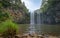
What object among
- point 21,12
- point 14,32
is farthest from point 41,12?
point 14,32

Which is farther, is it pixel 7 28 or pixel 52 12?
pixel 52 12

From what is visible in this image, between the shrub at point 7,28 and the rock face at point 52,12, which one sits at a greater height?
the rock face at point 52,12

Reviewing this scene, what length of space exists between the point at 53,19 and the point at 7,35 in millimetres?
60250

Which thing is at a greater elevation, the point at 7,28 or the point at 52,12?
the point at 52,12

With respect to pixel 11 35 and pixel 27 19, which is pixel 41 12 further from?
pixel 11 35

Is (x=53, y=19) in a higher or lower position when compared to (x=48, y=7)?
lower

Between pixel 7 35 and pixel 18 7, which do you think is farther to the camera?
pixel 18 7

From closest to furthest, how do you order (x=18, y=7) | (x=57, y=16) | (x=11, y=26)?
(x=11, y=26)
(x=57, y=16)
(x=18, y=7)

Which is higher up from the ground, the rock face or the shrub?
the rock face

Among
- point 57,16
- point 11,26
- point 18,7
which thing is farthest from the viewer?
point 18,7

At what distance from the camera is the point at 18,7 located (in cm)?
7250

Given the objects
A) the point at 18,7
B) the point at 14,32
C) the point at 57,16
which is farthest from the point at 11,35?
the point at 18,7

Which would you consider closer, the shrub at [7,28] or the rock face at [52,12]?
the shrub at [7,28]

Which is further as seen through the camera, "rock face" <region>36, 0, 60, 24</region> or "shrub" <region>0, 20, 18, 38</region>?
"rock face" <region>36, 0, 60, 24</region>
